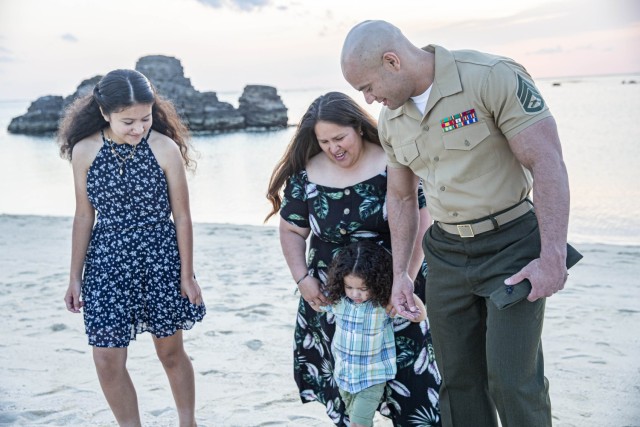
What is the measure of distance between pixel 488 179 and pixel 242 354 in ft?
9.30

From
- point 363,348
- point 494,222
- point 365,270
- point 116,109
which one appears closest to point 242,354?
point 363,348

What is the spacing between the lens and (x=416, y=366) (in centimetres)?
285

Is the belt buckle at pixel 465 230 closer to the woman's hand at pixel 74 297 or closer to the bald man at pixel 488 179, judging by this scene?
the bald man at pixel 488 179

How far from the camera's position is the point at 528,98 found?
2.12 meters

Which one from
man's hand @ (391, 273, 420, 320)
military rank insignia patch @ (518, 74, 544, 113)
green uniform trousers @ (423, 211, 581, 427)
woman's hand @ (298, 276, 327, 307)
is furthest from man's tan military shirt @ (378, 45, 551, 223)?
woman's hand @ (298, 276, 327, 307)

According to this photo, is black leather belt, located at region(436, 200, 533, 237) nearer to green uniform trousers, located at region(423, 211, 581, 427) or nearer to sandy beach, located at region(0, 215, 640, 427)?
green uniform trousers, located at region(423, 211, 581, 427)

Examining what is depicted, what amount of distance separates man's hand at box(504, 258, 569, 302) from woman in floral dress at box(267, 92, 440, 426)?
28.0 inches

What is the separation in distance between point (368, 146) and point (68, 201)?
16.0 meters

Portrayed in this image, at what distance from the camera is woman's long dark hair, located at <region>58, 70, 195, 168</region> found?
286 cm

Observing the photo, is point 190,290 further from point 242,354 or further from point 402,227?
point 242,354

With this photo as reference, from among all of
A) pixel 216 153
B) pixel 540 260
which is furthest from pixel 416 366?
pixel 216 153

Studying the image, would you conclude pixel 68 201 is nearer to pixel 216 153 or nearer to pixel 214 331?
pixel 214 331

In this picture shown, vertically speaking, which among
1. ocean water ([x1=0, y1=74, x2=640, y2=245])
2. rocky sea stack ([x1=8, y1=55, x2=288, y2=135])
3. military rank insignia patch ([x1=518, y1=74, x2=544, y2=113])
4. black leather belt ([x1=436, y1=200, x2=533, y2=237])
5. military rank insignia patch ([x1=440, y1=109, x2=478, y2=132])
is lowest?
ocean water ([x1=0, y1=74, x2=640, y2=245])

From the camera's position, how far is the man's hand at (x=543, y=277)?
2127mm
